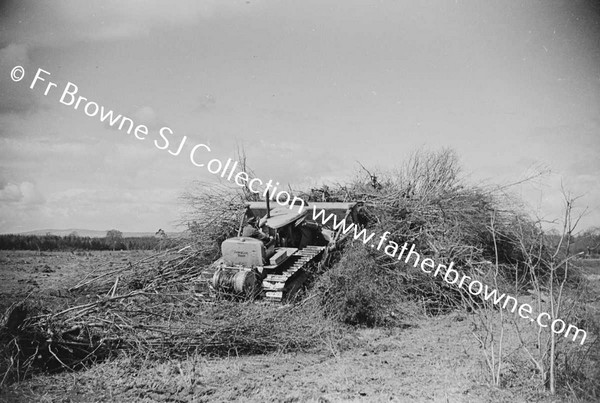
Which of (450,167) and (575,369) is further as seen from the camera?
(450,167)

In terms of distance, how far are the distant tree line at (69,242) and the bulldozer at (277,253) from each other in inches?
395

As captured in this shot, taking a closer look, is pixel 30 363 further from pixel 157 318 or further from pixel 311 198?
pixel 311 198

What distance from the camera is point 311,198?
45.5 ft

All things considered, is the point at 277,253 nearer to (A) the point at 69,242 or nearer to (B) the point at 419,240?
(B) the point at 419,240

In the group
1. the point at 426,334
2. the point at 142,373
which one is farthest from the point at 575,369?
the point at 142,373

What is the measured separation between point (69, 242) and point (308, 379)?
18197 mm

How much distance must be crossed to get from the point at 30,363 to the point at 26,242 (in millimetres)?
17044

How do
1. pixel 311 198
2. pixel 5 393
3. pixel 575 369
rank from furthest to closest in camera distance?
pixel 311 198 < pixel 575 369 < pixel 5 393

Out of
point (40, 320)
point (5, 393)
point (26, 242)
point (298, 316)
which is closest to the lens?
point (5, 393)

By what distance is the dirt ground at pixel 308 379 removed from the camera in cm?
538

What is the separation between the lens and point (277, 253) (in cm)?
1034

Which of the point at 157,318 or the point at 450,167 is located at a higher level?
the point at 450,167

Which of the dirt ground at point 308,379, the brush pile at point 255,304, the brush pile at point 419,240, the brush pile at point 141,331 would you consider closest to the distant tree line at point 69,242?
the brush pile at point 255,304

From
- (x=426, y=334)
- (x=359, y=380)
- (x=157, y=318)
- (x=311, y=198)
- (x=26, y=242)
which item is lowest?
(x=26, y=242)
